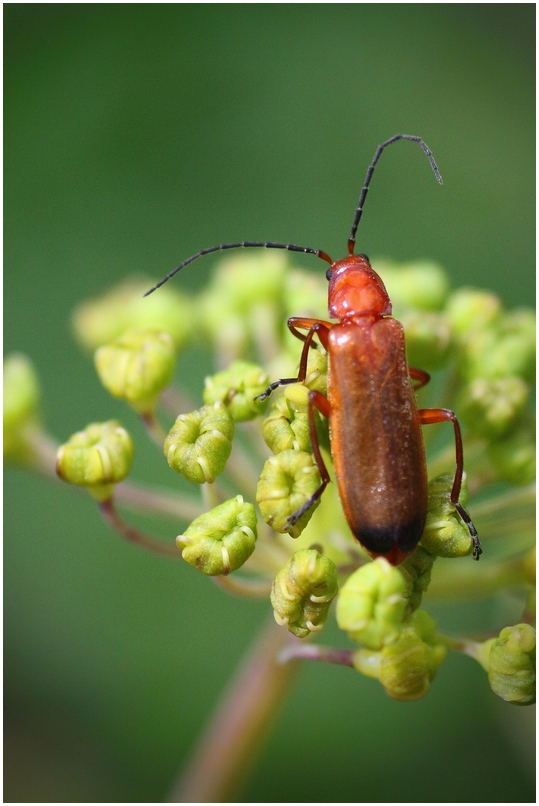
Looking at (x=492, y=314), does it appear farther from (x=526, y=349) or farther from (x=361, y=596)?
(x=361, y=596)

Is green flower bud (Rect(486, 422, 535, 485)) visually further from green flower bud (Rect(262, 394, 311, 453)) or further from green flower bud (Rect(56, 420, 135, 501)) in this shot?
green flower bud (Rect(56, 420, 135, 501))

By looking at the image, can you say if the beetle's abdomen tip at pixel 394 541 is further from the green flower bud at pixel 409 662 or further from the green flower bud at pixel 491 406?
the green flower bud at pixel 491 406

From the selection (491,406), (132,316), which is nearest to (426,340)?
(491,406)

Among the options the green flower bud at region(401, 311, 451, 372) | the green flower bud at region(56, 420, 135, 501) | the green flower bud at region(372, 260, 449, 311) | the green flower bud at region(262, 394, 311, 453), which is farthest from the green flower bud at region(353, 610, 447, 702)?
the green flower bud at region(372, 260, 449, 311)

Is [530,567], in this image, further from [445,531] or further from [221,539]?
[221,539]

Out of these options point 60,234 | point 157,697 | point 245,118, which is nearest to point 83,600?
point 157,697

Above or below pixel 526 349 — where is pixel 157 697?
below
